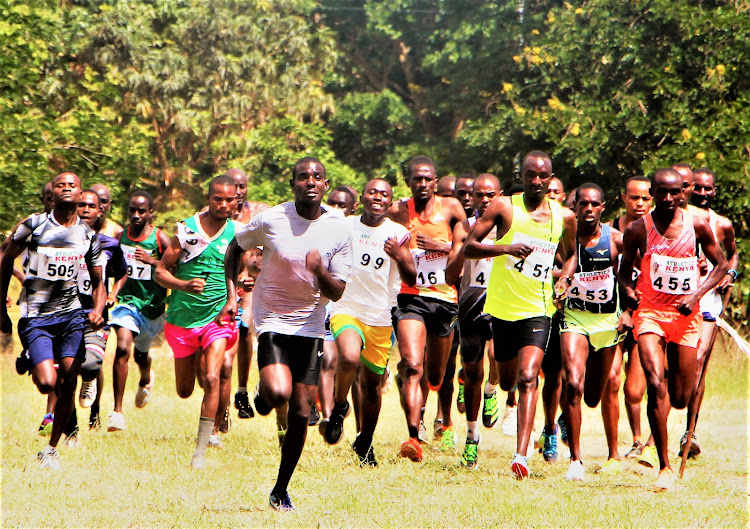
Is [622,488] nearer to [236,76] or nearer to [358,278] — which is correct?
[358,278]

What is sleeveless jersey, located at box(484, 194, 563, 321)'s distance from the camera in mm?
8117

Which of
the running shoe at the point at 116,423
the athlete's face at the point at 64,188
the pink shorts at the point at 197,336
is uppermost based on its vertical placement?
the athlete's face at the point at 64,188

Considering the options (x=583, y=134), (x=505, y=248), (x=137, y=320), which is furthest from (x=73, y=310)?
(x=583, y=134)

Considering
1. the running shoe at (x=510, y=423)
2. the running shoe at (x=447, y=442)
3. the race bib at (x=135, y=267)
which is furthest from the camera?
the running shoe at (x=510, y=423)

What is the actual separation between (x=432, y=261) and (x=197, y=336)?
6.87ft


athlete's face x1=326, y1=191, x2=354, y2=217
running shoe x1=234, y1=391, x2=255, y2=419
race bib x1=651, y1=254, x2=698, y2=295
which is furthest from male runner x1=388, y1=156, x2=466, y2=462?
race bib x1=651, y1=254, x2=698, y2=295

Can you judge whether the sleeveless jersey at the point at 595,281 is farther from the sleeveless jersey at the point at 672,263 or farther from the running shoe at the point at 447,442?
the running shoe at the point at 447,442

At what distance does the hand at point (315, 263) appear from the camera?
6590mm

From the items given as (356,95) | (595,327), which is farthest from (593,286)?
(356,95)

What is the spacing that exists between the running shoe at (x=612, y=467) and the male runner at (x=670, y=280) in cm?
57

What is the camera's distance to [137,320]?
10.7m

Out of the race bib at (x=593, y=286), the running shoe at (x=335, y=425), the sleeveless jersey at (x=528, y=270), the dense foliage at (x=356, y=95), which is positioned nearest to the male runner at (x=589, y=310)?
the race bib at (x=593, y=286)

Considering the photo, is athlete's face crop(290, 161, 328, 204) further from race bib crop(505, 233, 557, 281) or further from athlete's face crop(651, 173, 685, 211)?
athlete's face crop(651, 173, 685, 211)

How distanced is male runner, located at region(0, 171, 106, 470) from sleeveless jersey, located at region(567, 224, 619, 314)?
3784 mm
